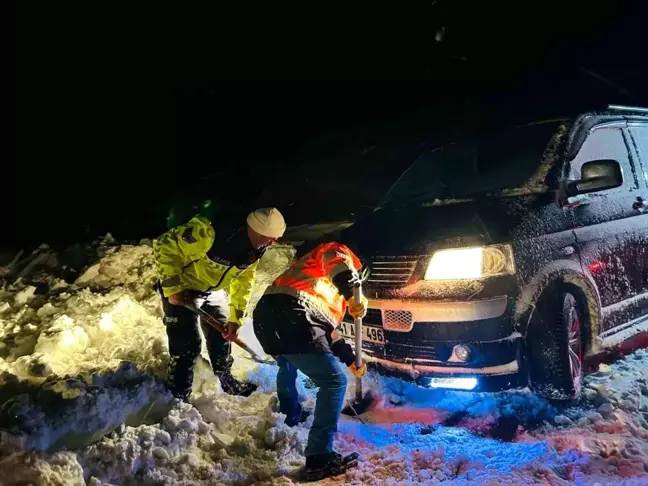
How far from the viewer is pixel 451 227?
3756mm

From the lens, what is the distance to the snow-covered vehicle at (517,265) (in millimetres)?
3537

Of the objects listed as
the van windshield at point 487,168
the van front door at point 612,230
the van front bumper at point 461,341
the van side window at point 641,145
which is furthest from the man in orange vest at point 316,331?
the van side window at point 641,145

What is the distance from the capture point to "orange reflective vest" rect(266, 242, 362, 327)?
3303mm

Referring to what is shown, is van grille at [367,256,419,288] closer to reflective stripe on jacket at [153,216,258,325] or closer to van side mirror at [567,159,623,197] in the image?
reflective stripe on jacket at [153,216,258,325]

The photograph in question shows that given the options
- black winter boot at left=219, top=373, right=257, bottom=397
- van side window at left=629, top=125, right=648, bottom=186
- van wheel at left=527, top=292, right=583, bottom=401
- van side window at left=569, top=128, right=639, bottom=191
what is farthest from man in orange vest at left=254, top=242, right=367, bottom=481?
van side window at left=629, top=125, right=648, bottom=186

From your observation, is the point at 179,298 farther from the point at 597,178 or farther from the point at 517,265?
the point at 597,178

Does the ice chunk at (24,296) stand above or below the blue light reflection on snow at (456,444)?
above

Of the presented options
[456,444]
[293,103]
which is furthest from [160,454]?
[293,103]

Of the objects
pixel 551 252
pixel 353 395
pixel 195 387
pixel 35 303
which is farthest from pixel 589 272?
pixel 35 303

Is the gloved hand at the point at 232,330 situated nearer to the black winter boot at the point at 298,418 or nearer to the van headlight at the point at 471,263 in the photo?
the black winter boot at the point at 298,418

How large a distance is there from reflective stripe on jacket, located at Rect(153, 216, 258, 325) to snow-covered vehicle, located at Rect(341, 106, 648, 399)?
0.89 metres

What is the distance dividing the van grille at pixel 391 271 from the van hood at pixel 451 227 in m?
0.05

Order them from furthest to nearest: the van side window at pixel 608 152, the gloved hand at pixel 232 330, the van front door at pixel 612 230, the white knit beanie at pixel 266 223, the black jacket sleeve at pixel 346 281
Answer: the van side window at pixel 608 152
the van front door at pixel 612 230
the gloved hand at pixel 232 330
the white knit beanie at pixel 266 223
the black jacket sleeve at pixel 346 281

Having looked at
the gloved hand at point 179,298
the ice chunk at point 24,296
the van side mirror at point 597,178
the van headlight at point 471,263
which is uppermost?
the van side mirror at point 597,178
